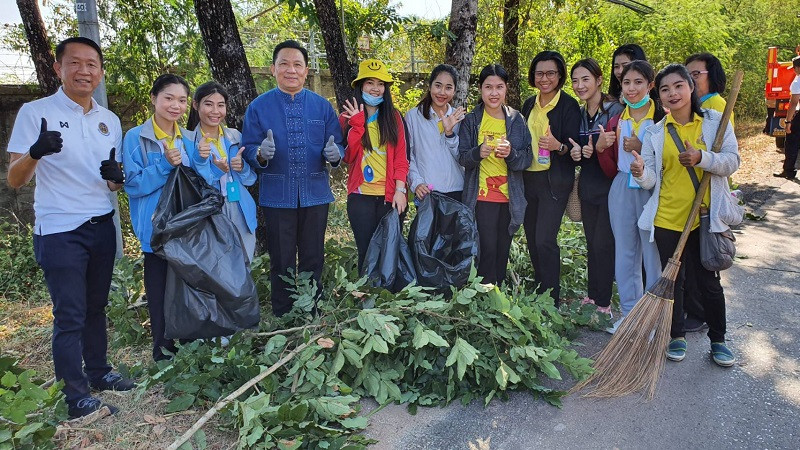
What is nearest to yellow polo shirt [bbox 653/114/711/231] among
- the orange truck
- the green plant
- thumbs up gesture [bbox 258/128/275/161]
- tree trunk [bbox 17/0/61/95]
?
thumbs up gesture [bbox 258/128/275/161]

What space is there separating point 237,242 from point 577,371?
215 cm

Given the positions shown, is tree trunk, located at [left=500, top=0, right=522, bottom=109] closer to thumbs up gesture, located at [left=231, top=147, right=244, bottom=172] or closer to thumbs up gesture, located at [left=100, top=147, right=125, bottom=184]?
thumbs up gesture, located at [left=231, top=147, right=244, bottom=172]

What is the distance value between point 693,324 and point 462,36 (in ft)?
10.6

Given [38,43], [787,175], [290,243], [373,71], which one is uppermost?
[38,43]

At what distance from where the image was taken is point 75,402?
3.17m

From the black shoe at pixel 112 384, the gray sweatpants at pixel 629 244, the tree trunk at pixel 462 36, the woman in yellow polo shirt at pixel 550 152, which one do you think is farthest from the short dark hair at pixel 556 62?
the black shoe at pixel 112 384

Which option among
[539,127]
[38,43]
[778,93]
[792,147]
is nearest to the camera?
[539,127]

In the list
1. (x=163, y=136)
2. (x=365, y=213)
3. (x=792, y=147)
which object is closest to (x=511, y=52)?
(x=792, y=147)

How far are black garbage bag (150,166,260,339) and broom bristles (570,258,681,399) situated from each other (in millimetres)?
2077

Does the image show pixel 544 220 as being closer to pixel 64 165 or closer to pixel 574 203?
pixel 574 203

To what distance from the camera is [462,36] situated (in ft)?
18.6

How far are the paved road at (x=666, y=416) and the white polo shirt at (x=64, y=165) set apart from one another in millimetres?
1945

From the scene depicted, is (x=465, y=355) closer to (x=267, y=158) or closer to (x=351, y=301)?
(x=351, y=301)

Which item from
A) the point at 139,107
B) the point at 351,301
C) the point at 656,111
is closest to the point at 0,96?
the point at 139,107
